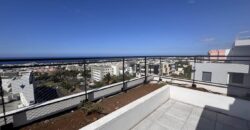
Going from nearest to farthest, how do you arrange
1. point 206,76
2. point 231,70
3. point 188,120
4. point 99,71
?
point 188,120 → point 99,71 → point 231,70 → point 206,76

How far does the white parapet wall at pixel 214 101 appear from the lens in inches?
103

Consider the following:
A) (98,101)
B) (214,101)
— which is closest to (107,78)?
(98,101)

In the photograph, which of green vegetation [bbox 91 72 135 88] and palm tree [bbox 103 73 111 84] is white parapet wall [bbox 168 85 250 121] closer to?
green vegetation [bbox 91 72 135 88]

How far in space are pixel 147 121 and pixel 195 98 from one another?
1627 mm

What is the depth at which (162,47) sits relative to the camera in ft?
48.6

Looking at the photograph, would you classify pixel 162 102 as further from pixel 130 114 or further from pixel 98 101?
pixel 98 101

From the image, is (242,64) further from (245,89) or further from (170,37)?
(170,37)

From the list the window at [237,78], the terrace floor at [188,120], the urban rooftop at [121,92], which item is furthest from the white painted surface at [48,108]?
the window at [237,78]

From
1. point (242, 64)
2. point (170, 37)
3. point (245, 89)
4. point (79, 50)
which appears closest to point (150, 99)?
point (245, 89)

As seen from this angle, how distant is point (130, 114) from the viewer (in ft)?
6.84

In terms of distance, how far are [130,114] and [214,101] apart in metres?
2.27

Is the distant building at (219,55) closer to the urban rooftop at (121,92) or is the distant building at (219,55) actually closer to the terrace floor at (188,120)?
the urban rooftop at (121,92)

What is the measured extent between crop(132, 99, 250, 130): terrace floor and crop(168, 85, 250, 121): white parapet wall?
151mm

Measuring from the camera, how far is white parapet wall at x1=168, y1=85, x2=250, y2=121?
2.62m
